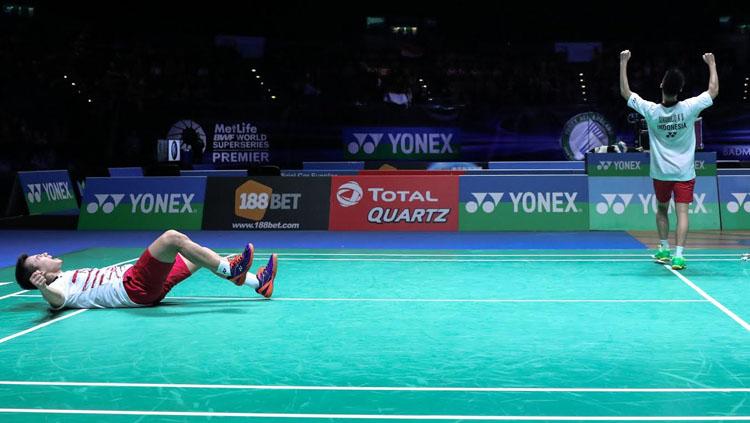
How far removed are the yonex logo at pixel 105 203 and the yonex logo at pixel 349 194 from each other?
346 centimetres

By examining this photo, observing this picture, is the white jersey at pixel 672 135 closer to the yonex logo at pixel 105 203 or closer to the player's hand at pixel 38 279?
the player's hand at pixel 38 279

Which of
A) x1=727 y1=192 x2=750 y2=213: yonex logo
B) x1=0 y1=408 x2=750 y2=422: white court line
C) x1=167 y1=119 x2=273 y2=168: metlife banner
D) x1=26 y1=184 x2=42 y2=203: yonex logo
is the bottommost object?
x1=0 y1=408 x2=750 y2=422: white court line

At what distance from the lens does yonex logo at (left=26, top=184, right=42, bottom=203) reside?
16.0 metres

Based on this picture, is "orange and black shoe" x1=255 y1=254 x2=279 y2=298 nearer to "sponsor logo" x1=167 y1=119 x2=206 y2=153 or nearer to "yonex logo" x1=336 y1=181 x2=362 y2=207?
"yonex logo" x1=336 y1=181 x2=362 y2=207

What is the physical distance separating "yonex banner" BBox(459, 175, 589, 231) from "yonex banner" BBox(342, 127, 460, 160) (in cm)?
1029

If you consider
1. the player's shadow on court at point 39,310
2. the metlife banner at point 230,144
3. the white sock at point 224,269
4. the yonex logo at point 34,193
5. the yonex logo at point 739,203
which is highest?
the metlife banner at point 230,144

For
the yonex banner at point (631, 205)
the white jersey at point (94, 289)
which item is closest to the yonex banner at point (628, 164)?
the yonex banner at point (631, 205)

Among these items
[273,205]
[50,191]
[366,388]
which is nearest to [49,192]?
[50,191]

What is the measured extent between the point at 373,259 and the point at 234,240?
299 cm

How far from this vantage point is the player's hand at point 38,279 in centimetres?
567

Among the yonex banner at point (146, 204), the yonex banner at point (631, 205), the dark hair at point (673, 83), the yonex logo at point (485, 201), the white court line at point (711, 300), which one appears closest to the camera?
the white court line at point (711, 300)

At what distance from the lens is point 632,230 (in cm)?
1204

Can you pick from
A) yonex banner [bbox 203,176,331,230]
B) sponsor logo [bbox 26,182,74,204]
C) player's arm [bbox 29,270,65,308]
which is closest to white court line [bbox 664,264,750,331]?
player's arm [bbox 29,270,65,308]

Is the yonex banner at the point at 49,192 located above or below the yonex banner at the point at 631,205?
above
